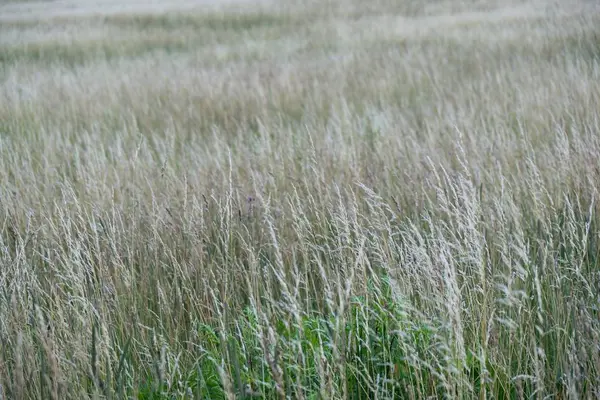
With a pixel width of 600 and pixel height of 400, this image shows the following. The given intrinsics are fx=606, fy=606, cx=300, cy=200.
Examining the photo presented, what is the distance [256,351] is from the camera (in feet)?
6.88

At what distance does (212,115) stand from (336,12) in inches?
499

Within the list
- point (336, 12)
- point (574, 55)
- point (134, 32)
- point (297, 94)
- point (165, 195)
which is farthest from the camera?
point (336, 12)

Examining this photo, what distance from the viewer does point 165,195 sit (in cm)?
344

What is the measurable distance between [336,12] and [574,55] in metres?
11.1

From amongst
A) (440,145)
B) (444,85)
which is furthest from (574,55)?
(440,145)

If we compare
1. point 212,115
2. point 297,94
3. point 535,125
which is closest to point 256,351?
point 535,125

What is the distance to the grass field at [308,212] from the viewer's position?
73.6 inches

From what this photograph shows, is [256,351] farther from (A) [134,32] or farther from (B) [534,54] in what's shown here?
(A) [134,32]

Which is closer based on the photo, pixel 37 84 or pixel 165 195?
pixel 165 195

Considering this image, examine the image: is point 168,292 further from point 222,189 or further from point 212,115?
point 212,115

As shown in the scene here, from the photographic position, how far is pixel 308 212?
10.5 feet

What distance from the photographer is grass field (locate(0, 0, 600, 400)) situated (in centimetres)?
187

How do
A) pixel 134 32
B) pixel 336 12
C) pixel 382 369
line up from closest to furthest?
pixel 382 369 < pixel 134 32 < pixel 336 12

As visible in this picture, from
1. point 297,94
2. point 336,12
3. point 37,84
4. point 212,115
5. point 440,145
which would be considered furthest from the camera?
point 336,12
